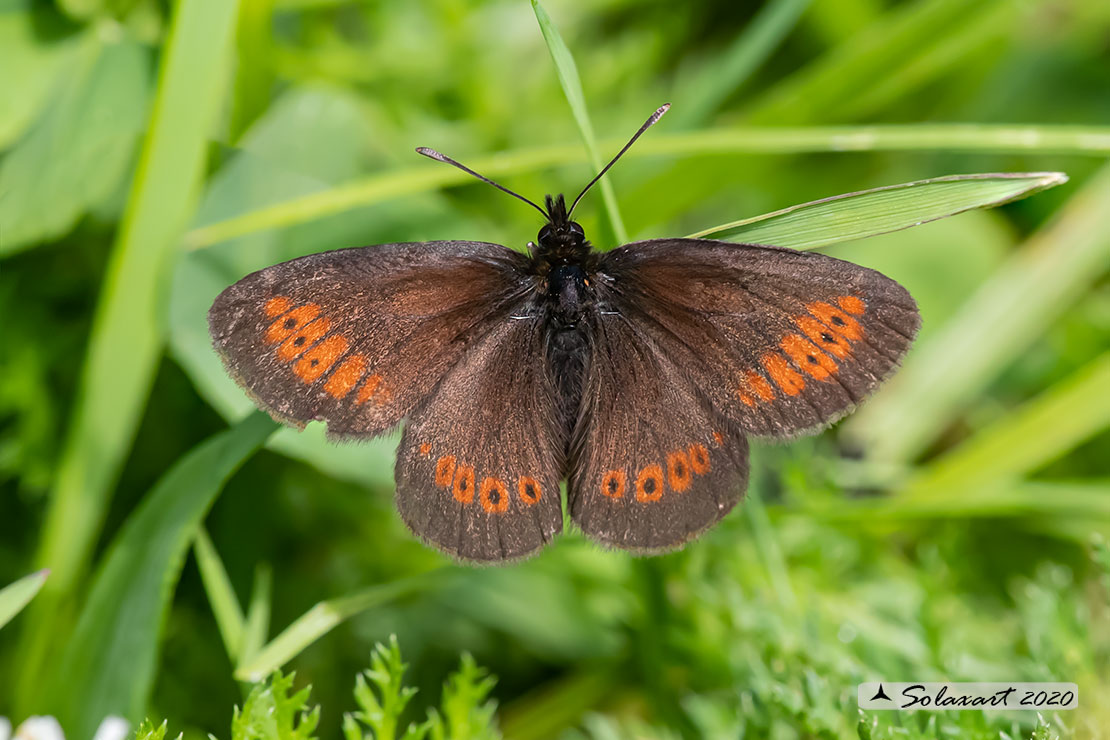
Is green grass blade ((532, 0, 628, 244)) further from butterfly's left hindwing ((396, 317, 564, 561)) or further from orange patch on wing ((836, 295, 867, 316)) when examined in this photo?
orange patch on wing ((836, 295, 867, 316))

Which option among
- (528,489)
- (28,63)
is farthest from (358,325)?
(28,63)

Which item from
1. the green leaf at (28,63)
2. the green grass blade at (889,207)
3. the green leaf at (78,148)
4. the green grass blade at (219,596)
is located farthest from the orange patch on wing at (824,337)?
the green leaf at (28,63)

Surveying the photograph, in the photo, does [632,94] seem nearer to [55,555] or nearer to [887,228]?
[887,228]

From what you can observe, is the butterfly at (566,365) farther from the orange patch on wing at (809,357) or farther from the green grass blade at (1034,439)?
the green grass blade at (1034,439)

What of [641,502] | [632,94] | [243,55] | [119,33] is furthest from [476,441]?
[632,94]

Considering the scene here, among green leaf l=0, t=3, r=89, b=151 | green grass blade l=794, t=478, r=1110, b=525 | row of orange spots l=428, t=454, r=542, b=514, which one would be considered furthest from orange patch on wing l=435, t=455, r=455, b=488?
green leaf l=0, t=3, r=89, b=151

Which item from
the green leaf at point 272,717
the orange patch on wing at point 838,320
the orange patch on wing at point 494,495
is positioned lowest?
the green leaf at point 272,717
